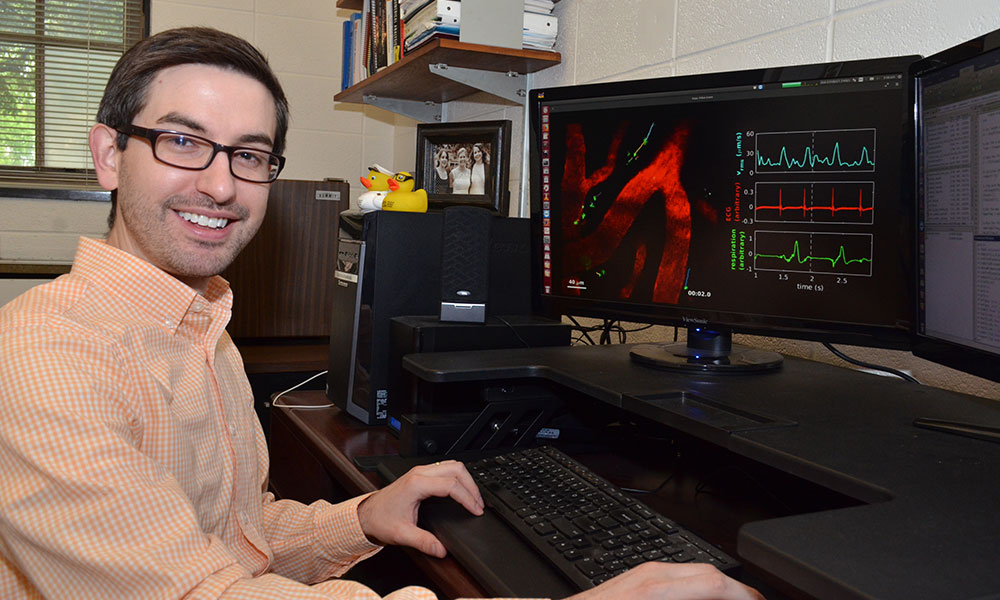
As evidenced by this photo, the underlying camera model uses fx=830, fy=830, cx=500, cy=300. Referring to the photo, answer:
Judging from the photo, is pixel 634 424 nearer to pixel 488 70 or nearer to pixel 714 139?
pixel 714 139

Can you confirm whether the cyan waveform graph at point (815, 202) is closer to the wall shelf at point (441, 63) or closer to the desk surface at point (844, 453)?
the desk surface at point (844, 453)

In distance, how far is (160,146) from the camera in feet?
2.99

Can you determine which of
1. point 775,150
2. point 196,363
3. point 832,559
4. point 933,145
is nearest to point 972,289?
point 933,145

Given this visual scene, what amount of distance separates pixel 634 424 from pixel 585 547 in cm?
50

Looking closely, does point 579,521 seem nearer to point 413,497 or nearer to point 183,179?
point 413,497

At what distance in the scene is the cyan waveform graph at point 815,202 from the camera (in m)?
0.96

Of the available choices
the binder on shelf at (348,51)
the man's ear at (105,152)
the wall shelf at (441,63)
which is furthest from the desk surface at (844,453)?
the binder on shelf at (348,51)

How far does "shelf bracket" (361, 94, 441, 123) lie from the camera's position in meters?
2.51

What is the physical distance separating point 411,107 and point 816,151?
1754 millimetres

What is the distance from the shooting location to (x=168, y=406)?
0.79 metres

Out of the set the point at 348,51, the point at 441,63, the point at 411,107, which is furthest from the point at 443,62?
the point at 348,51

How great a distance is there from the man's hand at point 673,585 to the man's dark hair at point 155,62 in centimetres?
70

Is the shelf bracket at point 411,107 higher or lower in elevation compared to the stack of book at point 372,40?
lower

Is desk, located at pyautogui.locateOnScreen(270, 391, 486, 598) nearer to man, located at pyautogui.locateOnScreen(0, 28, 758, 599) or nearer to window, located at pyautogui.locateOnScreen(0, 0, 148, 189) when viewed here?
man, located at pyautogui.locateOnScreen(0, 28, 758, 599)
